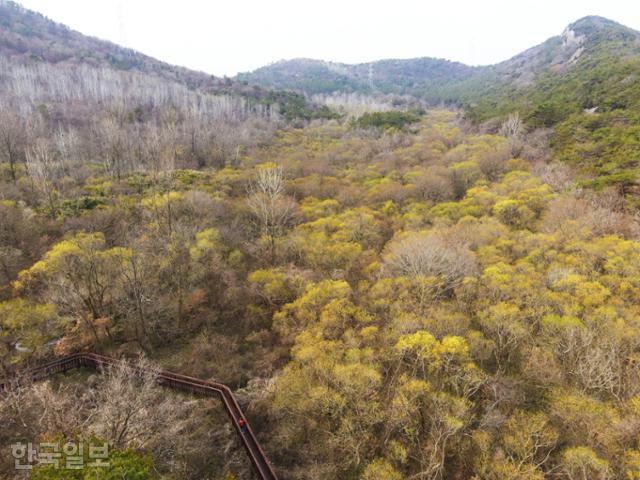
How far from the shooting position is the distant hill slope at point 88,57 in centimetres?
10800

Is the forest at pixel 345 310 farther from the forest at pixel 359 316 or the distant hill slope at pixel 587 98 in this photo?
the distant hill slope at pixel 587 98

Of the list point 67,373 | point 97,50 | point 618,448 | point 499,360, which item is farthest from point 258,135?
point 97,50

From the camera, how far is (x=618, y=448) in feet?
47.0

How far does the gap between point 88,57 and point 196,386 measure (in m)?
144

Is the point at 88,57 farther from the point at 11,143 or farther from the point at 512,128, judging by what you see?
the point at 512,128

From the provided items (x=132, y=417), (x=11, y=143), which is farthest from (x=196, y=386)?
(x=11, y=143)

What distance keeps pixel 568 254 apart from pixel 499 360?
1163 centimetres

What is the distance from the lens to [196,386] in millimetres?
21500

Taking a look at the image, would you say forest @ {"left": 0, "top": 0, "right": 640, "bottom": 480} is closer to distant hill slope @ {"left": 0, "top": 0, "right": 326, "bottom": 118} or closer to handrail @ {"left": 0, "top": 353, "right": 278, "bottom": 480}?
handrail @ {"left": 0, "top": 353, "right": 278, "bottom": 480}

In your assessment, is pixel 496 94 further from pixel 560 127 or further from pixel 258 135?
pixel 258 135

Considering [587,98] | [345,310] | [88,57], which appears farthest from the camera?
[88,57]

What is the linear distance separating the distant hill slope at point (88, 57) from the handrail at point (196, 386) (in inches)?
3578

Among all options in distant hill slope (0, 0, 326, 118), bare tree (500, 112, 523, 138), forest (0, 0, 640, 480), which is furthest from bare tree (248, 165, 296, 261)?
distant hill slope (0, 0, 326, 118)

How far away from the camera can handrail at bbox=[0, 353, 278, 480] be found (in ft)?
57.9
